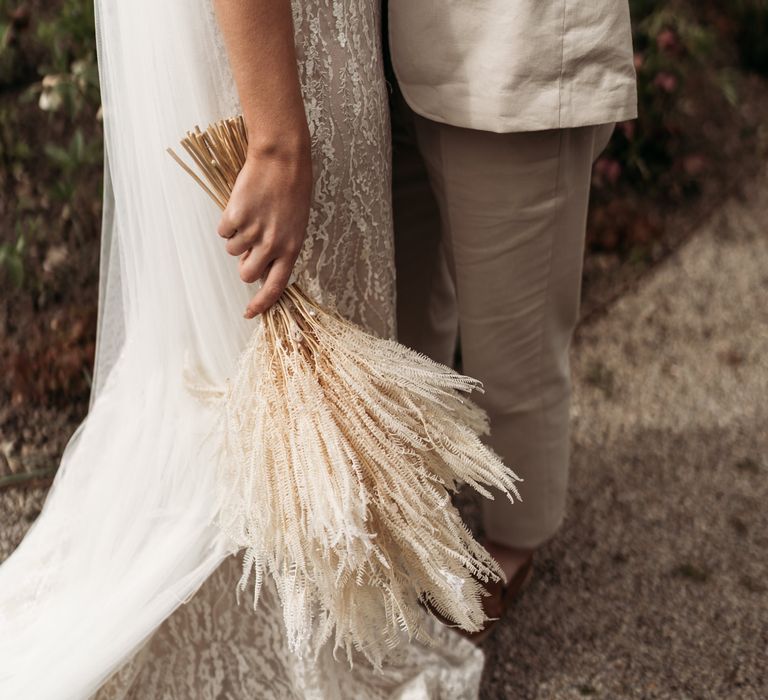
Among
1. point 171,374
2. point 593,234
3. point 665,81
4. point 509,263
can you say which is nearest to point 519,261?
point 509,263

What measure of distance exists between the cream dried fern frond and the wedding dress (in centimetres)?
10

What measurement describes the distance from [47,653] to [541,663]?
0.88m

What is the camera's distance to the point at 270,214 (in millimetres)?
968

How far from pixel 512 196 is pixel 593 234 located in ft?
5.22

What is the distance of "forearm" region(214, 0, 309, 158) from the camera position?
0.90 m

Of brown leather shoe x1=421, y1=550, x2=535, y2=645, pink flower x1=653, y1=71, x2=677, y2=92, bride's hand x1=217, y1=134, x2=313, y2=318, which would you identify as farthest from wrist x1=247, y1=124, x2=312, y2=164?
pink flower x1=653, y1=71, x2=677, y2=92

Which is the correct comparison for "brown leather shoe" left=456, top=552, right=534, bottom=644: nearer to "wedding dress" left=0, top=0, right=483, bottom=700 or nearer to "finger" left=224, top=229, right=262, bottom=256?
"wedding dress" left=0, top=0, right=483, bottom=700

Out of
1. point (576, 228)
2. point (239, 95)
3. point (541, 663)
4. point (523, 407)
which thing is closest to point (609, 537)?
point (541, 663)

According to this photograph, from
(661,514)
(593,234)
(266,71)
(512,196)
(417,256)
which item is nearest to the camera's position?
(266,71)

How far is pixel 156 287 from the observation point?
3.81ft

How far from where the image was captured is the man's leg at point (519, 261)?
1.16 m

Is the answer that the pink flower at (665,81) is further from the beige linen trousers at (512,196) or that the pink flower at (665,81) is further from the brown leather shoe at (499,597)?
the brown leather shoe at (499,597)

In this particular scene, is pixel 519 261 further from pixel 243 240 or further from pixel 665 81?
pixel 665 81

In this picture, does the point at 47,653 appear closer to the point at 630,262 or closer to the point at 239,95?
the point at 239,95
